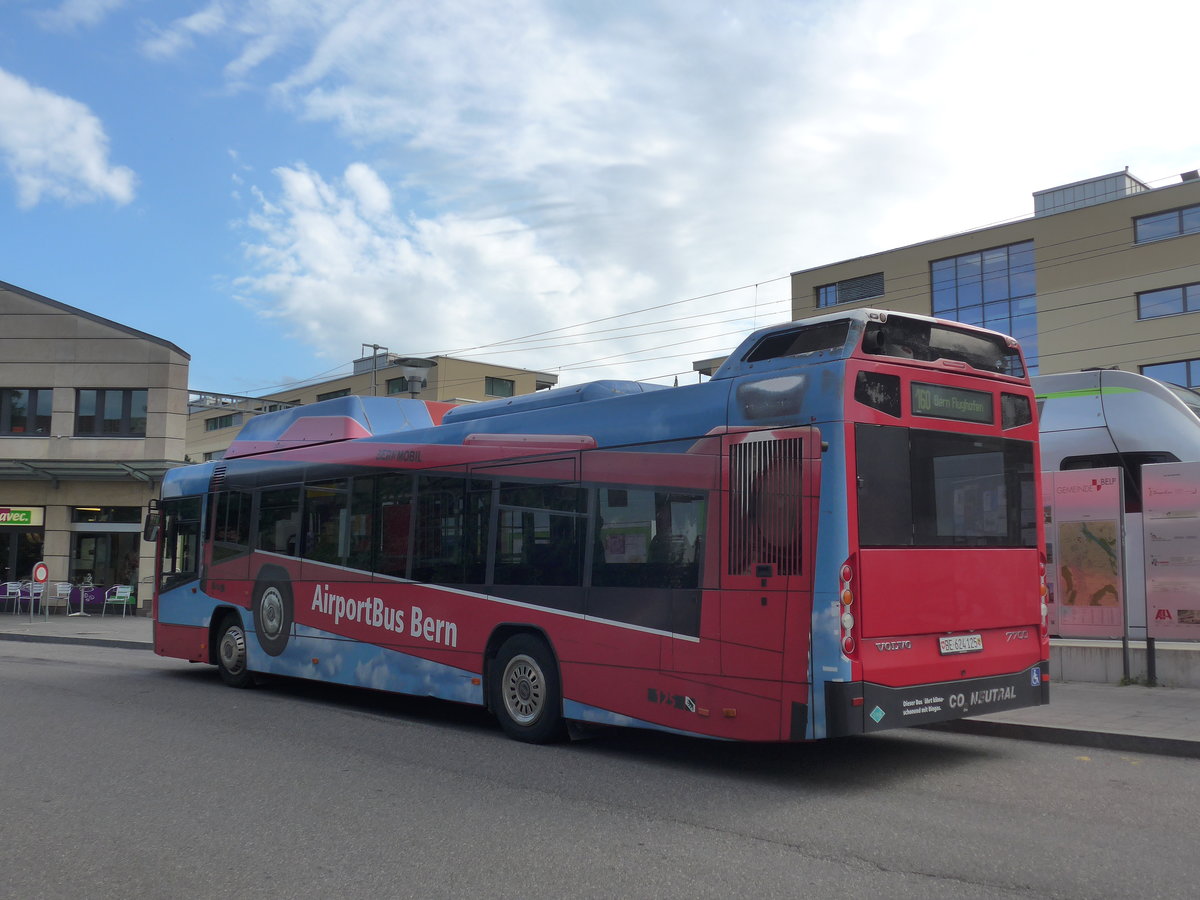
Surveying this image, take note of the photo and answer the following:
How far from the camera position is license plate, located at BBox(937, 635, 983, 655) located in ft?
24.8

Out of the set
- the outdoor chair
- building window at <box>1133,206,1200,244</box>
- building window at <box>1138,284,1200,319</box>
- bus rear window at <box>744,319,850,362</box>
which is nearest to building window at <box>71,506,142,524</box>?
the outdoor chair

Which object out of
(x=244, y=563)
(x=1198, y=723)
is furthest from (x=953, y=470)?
(x=244, y=563)

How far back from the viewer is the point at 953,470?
7867 mm

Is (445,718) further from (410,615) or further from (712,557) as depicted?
(712,557)

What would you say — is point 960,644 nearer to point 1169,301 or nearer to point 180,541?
point 180,541

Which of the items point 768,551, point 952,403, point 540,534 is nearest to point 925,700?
point 768,551

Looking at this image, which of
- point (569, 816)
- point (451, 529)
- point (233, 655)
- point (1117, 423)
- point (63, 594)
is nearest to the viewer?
point (569, 816)

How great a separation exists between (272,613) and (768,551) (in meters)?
7.77

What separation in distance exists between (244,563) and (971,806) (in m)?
9.71

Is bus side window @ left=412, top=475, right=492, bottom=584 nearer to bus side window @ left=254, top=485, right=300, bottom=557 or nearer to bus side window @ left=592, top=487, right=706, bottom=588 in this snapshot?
bus side window @ left=592, top=487, right=706, bottom=588

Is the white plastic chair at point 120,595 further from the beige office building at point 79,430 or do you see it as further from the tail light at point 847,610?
the tail light at point 847,610

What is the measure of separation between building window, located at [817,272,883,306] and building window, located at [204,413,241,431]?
44.1m

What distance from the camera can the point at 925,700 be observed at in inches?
291

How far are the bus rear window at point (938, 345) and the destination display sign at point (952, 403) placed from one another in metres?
0.23
